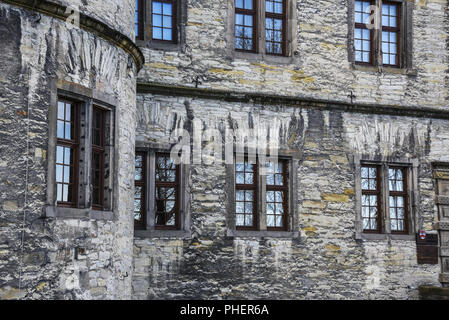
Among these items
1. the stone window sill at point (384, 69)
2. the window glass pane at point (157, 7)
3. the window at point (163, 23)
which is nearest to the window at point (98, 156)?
the window at point (163, 23)

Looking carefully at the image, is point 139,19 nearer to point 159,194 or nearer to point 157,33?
point 157,33

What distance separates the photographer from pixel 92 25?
32.1ft

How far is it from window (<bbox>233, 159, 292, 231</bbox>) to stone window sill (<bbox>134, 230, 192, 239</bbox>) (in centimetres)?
105

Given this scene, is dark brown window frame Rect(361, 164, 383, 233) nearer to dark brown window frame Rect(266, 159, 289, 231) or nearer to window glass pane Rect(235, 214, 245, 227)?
dark brown window frame Rect(266, 159, 289, 231)

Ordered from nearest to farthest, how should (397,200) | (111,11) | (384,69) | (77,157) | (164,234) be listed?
(77,157), (111,11), (164,234), (397,200), (384,69)

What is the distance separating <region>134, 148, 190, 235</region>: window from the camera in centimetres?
1259

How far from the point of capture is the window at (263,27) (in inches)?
546

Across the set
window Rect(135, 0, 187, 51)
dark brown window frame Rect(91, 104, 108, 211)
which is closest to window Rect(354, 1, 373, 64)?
window Rect(135, 0, 187, 51)

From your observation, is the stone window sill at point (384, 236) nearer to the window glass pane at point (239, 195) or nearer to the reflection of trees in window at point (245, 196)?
the reflection of trees in window at point (245, 196)

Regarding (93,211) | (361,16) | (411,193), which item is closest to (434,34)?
(361,16)

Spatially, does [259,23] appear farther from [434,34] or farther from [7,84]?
[7,84]

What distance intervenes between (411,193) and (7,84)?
8816 millimetres

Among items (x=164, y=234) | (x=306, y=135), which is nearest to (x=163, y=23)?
(x=306, y=135)

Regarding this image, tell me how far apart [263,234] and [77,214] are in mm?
4742
